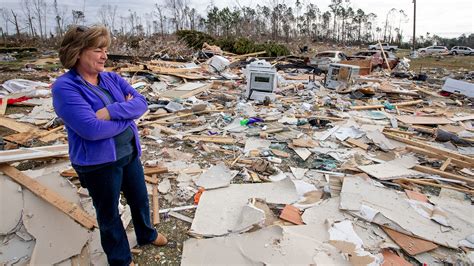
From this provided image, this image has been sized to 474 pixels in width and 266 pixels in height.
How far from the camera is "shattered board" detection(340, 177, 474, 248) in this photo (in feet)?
9.75

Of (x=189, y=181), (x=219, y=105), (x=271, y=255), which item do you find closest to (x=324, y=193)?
(x=271, y=255)

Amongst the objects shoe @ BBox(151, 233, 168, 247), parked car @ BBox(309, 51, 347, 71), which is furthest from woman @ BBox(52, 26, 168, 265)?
parked car @ BBox(309, 51, 347, 71)

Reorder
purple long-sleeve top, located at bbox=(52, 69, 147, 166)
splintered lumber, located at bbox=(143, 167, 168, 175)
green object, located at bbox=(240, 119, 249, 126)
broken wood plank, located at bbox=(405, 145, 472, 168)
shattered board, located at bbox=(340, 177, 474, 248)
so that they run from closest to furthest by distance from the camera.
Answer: purple long-sleeve top, located at bbox=(52, 69, 147, 166), shattered board, located at bbox=(340, 177, 474, 248), splintered lumber, located at bbox=(143, 167, 168, 175), broken wood plank, located at bbox=(405, 145, 472, 168), green object, located at bbox=(240, 119, 249, 126)

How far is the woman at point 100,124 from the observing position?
180 cm

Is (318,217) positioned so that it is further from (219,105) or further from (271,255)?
(219,105)

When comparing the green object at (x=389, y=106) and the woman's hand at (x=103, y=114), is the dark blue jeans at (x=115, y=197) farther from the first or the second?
the green object at (x=389, y=106)

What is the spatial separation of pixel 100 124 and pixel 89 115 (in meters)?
0.09

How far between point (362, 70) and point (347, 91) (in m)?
4.83

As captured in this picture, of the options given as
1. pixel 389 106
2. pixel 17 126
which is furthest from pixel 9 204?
pixel 389 106

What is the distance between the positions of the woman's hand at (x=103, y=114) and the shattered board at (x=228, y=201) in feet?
5.22

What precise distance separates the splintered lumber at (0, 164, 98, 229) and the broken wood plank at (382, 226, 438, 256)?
9.77 feet

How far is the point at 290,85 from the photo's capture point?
10.4 meters

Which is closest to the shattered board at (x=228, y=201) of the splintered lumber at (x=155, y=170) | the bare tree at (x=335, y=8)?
the splintered lumber at (x=155, y=170)

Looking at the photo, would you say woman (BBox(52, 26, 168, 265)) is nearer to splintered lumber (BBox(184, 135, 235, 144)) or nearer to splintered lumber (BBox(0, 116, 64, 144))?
splintered lumber (BBox(184, 135, 235, 144))
